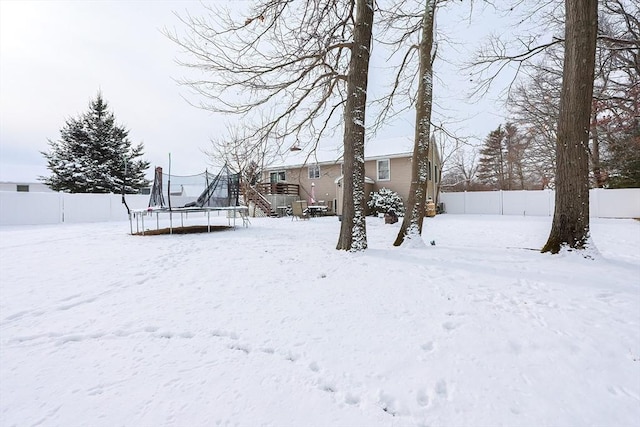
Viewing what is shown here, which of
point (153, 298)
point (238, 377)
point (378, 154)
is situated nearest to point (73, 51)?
point (153, 298)

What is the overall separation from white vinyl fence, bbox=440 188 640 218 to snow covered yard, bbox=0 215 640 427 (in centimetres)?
1514

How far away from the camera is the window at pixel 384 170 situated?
17938 mm

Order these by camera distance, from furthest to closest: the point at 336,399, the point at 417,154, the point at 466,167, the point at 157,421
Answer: the point at 466,167, the point at 417,154, the point at 336,399, the point at 157,421

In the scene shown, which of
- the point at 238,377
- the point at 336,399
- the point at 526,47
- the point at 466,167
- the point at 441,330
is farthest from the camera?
the point at 466,167

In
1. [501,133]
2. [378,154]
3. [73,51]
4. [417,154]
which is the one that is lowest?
[417,154]

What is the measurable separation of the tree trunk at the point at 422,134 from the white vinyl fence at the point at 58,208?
24.6 feet

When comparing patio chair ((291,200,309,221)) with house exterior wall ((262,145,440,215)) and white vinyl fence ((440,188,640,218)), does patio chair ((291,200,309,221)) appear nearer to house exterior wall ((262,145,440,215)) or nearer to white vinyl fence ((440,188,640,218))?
house exterior wall ((262,145,440,215))

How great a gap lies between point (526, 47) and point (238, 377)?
29.9 ft

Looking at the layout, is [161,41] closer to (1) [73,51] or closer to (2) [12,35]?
(2) [12,35]

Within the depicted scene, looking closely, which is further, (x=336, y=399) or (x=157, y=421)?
(x=336, y=399)

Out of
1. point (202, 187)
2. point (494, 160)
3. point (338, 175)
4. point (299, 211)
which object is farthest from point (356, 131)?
point (494, 160)

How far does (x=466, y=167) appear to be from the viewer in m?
30.8

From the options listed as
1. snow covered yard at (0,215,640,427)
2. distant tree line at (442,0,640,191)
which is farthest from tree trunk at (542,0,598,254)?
distant tree line at (442,0,640,191)

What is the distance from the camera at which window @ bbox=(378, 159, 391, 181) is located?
17.9m
